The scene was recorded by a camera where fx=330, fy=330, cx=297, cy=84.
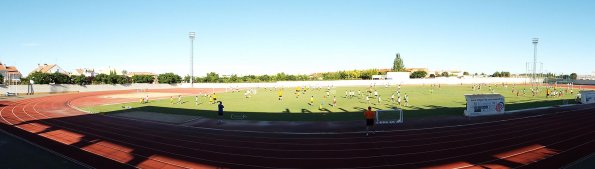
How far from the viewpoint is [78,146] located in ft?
46.3

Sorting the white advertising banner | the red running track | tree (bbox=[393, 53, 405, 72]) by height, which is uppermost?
tree (bbox=[393, 53, 405, 72])

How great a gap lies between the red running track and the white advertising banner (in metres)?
2.60

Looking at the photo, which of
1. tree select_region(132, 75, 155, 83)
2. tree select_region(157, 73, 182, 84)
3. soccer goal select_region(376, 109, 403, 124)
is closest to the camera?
soccer goal select_region(376, 109, 403, 124)

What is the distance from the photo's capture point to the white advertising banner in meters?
22.0

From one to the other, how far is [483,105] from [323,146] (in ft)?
48.7

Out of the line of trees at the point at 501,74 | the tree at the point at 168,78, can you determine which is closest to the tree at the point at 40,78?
the tree at the point at 168,78

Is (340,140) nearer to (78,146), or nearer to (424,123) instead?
(424,123)

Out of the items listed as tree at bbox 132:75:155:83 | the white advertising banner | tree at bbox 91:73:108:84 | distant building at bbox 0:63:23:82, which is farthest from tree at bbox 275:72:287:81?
the white advertising banner

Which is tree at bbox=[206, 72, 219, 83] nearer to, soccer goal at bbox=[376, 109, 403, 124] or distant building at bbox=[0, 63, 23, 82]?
distant building at bbox=[0, 63, 23, 82]

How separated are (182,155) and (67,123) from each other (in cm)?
1319

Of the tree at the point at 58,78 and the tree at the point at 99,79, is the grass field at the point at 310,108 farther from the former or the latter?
the tree at the point at 99,79

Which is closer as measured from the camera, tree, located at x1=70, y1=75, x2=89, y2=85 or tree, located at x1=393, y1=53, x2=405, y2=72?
tree, located at x1=70, y1=75, x2=89, y2=85

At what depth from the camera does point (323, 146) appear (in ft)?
44.8

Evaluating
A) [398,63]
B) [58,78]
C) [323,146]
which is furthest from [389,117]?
[398,63]
